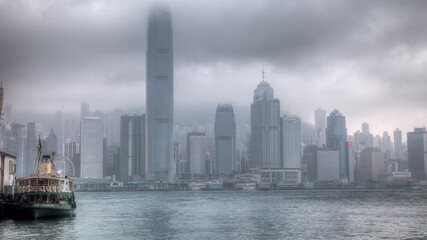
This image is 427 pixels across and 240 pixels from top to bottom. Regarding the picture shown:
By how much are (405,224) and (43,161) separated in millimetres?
64270

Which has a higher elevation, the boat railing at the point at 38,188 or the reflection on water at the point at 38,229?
the boat railing at the point at 38,188

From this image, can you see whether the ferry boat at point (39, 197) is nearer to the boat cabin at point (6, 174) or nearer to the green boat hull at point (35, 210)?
the green boat hull at point (35, 210)

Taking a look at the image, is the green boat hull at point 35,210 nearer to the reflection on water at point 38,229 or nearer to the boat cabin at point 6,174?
the reflection on water at point 38,229

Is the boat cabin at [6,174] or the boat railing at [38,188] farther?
the boat cabin at [6,174]

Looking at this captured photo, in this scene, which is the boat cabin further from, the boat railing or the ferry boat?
the boat railing

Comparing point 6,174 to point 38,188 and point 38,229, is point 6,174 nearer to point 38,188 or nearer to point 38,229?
point 38,188

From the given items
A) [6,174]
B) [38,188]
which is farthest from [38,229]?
→ [6,174]

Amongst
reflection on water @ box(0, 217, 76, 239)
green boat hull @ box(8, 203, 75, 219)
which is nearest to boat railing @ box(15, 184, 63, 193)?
green boat hull @ box(8, 203, 75, 219)

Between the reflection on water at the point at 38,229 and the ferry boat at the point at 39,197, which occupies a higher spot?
the ferry boat at the point at 39,197

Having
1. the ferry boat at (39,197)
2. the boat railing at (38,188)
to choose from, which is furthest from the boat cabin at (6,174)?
the boat railing at (38,188)

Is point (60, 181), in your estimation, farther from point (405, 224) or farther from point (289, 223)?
point (405, 224)

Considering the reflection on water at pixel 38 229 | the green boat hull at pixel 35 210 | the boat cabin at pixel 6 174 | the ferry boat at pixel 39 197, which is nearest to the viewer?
the reflection on water at pixel 38 229

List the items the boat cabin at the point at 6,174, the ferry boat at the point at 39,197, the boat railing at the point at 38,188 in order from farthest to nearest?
the boat cabin at the point at 6,174, the boat railing at the point at 38,188, the ferry boat at the point at 39,197

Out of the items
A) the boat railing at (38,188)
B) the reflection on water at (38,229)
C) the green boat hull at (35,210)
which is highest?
the boat railing at (38,188)
